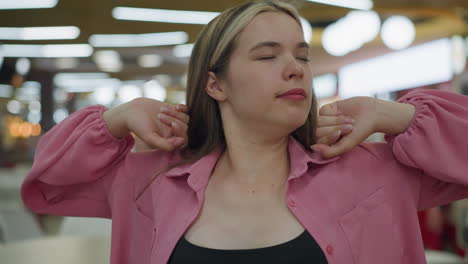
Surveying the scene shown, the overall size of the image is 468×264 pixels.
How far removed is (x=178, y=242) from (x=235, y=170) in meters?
0.28

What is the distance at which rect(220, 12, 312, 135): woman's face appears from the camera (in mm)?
1334

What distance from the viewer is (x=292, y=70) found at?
4.36 ft

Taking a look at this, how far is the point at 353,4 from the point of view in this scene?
6.71 m

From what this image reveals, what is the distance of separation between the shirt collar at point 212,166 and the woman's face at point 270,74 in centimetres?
10

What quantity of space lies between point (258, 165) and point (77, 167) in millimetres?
533

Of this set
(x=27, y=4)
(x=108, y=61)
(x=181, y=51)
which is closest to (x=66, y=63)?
(x=108, y=61)

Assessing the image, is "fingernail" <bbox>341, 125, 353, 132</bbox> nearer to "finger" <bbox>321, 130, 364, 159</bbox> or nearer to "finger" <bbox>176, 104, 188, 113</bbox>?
"finger" <bbox>321, 130, 364, 159</bbox>

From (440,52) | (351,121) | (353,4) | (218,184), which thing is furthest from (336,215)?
(440,52)

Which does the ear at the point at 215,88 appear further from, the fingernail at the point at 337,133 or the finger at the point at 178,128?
the fingernail at the point at 337,133

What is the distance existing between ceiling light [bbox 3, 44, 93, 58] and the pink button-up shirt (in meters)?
9.31

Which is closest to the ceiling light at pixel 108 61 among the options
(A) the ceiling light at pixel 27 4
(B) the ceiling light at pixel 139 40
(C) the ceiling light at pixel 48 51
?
(C) the ceiling light at pixel 48 51

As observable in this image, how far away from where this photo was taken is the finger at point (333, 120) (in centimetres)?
138

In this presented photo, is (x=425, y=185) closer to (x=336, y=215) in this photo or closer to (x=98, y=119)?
(x=336, y=215)

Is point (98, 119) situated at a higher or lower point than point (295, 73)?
lower
